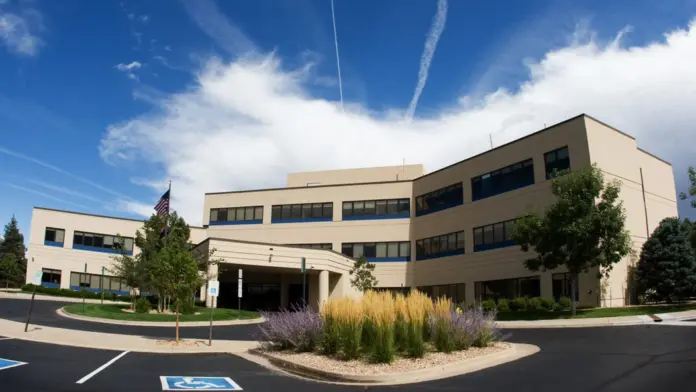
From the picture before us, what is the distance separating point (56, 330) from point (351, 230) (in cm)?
3090

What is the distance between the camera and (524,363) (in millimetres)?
13438

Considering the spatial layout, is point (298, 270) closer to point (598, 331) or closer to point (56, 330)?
point (56, 330)

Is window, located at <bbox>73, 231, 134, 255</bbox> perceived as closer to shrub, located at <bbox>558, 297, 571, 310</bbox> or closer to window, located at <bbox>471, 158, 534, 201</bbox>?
window, located at <bbox>471, 158, 534, 201</bbox>

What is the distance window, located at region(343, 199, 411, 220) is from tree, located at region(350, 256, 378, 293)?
5465 mm

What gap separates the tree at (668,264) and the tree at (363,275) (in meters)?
20.3

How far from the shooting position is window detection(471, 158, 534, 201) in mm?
37344

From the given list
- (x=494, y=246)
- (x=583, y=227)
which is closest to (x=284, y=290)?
(x=494, y=246)

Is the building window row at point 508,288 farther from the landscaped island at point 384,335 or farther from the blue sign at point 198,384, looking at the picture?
the blue sign at point 198,384

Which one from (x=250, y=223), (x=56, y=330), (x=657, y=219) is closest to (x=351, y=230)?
(x=250, y=223)

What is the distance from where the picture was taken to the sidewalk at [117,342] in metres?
18.6

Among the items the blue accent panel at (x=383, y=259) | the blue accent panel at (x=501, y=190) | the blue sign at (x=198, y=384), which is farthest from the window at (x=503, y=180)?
the blue sign at (x=198, y=384)

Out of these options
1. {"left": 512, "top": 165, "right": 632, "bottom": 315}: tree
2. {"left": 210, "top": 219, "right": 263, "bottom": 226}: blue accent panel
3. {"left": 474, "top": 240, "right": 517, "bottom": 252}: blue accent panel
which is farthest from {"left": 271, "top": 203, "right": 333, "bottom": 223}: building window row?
{"left": 512, "top": 165, "right": 632, "bottom": 315}: tree

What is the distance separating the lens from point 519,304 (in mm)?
33906

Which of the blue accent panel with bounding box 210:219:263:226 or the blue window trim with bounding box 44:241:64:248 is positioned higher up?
the blue accent panel with bounding box 210:219:263:226
